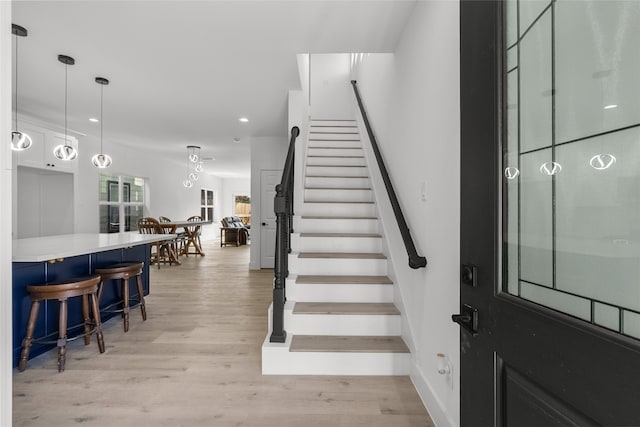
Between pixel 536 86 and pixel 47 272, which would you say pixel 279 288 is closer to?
pixel 536 86

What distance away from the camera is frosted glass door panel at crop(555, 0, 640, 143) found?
0.57 metres

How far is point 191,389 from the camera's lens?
2004 mm

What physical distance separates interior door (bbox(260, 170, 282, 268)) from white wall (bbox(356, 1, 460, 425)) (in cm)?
386

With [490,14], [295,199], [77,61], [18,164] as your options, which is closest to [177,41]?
[77,61]

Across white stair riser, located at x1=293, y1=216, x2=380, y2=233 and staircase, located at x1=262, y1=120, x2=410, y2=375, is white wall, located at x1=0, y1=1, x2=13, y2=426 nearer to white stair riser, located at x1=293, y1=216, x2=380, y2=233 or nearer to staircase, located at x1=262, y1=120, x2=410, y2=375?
staircase, located at x1=262, y1=120, x2=410, y2=375

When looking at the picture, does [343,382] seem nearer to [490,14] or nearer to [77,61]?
[490,14]

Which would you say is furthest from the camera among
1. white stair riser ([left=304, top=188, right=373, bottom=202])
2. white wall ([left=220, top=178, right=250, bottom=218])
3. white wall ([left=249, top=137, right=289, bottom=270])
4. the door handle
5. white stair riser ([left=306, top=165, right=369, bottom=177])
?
white wall ([left=220, top=178, right=250, bottom=218])

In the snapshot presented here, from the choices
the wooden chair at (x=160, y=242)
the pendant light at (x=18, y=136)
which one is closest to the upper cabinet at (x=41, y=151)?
the pendant light at (x=18, y=136)

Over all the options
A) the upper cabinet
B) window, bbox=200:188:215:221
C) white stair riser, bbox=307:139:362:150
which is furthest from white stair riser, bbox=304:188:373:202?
window, bbox=200:188:215:221

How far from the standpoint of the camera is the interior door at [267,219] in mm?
6125

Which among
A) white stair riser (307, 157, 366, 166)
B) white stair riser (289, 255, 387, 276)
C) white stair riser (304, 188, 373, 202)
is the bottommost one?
white stair riser (289, 255, 387, 276)

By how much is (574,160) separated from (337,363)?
1927mm

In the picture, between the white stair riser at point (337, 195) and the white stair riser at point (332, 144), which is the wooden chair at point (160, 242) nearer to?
the white stair riser at point (332, 144)

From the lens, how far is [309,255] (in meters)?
2.99
